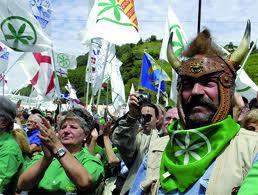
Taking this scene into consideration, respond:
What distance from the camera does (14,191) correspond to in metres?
4.34

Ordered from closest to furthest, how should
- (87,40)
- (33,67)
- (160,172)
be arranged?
(160,172), (87,40), (33,67)

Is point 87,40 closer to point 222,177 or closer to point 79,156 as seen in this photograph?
point 79,156

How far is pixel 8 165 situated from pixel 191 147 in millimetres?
2214

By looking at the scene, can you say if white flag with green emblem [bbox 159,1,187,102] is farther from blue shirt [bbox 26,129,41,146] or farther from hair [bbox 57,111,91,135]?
hair [bbox 57,111,91,135]

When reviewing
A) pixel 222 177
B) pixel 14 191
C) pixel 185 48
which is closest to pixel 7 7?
pixel 14 191

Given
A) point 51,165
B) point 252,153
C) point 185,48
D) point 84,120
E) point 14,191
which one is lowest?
point 14,191

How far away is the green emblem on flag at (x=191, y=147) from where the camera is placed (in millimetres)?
2439

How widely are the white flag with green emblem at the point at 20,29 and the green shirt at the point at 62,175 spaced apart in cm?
379

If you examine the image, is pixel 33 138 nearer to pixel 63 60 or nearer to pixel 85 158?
pixel 85 158

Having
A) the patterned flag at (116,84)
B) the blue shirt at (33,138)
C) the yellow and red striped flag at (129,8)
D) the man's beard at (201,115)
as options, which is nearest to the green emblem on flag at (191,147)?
the man's beard at (201,115)

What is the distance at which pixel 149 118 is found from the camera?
4.63 meters

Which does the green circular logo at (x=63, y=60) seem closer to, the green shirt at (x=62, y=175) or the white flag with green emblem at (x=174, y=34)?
the white flag with green emblem at (x=174, y=34)

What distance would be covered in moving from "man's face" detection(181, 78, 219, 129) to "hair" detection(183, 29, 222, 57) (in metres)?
0.24

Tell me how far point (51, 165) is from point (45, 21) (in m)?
5.83
